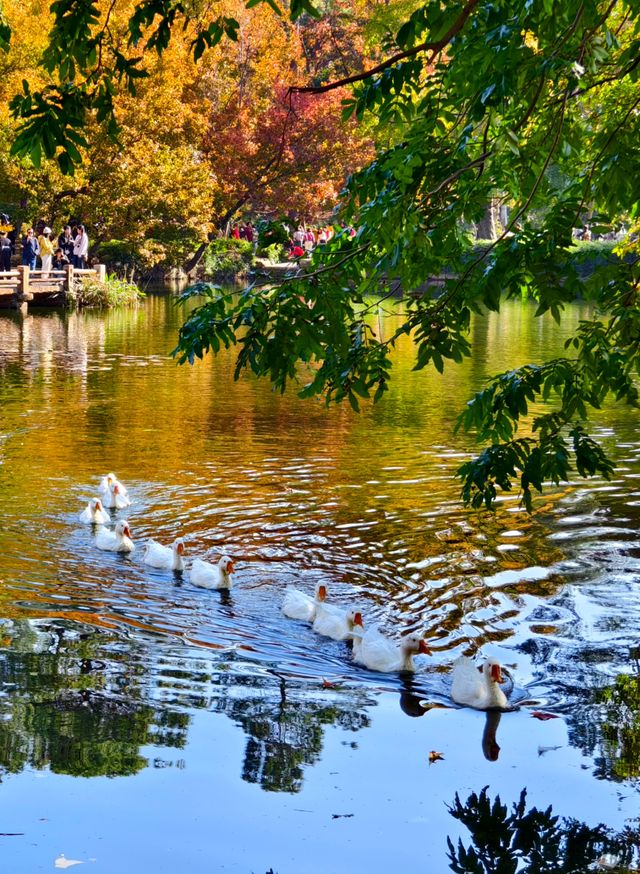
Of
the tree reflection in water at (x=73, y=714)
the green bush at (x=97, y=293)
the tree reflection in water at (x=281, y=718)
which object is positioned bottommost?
the tree reflection in water at (x=281, y=718)

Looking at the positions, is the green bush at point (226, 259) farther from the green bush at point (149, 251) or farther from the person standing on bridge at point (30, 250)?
the person standing on bridge at point (30, 250)

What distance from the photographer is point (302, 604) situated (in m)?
8.60

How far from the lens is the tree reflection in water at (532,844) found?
512 cm

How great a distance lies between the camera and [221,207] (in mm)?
49656

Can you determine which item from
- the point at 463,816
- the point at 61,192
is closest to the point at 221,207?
the point at 61,192

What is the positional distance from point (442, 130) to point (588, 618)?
12.0ft

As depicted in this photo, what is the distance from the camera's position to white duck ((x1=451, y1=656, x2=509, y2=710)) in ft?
22.5

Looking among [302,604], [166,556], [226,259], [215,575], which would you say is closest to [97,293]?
[226,259]

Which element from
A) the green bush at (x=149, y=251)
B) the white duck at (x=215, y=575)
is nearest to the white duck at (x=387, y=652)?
the white duck at (x=215, y=575)

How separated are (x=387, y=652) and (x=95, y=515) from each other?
160 inches

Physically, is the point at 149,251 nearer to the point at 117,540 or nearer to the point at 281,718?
the point at 117,540

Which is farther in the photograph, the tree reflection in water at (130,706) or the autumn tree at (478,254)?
the tree reflection in water at (130,706)

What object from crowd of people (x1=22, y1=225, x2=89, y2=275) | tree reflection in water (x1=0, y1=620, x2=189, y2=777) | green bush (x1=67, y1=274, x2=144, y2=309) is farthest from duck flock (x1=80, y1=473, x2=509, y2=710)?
crowd of people (x1=22, y1=225, x2=89, y2=275)

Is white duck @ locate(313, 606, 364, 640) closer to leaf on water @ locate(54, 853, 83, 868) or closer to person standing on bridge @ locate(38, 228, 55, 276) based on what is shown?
leaf on water @ locate(54, 853, 83, 868)
